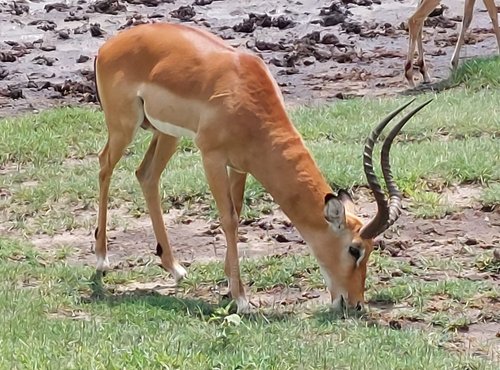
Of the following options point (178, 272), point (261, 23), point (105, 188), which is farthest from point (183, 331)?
point (261, 23)

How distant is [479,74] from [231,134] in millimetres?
5798

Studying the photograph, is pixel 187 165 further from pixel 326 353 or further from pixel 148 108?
pixel 326 353

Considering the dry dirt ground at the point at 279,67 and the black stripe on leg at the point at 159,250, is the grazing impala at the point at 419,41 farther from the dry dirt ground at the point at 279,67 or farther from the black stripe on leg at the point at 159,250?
the black stripe on leg at the point at 159,250

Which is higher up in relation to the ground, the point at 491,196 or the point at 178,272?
the point at 491,196

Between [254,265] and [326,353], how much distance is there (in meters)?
2.01

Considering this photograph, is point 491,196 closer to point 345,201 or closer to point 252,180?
point 252,180

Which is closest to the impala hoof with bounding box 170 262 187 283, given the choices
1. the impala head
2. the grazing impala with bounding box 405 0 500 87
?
the impala head

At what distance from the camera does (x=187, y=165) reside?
9.38m

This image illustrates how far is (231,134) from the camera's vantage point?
656 centimetres

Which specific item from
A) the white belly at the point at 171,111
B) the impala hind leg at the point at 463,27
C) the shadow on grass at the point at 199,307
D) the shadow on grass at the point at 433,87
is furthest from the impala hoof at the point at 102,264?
the impala hind leg at the point at 463,27

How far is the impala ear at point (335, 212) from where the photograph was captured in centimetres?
621

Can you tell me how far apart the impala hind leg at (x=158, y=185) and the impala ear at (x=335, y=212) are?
4.16 feet

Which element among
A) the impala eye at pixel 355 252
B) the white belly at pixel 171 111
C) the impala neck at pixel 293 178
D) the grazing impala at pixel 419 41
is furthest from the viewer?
the grazing impala at pixel 419 41

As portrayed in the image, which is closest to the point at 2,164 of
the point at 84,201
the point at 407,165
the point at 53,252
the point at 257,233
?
the point at 84,201
